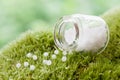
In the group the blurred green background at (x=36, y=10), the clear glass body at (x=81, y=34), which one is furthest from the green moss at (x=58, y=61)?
the blurred green background at (x=36, y=10)

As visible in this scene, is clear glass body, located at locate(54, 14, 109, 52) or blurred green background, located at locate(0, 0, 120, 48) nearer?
clear glass body, located at locate(54, 14, 109, 52)

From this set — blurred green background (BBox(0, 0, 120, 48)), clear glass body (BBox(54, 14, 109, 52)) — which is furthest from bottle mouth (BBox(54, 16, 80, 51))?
blurred green background (BBox(0, 0, 120, 48))

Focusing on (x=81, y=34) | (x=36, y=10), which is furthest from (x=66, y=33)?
(x=36, y=10)

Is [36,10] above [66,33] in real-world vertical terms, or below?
above

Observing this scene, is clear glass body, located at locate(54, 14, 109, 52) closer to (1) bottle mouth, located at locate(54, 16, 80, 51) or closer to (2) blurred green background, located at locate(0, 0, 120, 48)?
(1) bottle mouth, located at locate(54, 16, 80, 51)

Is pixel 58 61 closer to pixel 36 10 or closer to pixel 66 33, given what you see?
pixel 66 33

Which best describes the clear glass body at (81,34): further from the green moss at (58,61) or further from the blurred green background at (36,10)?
the blurred green background at (36,10)
